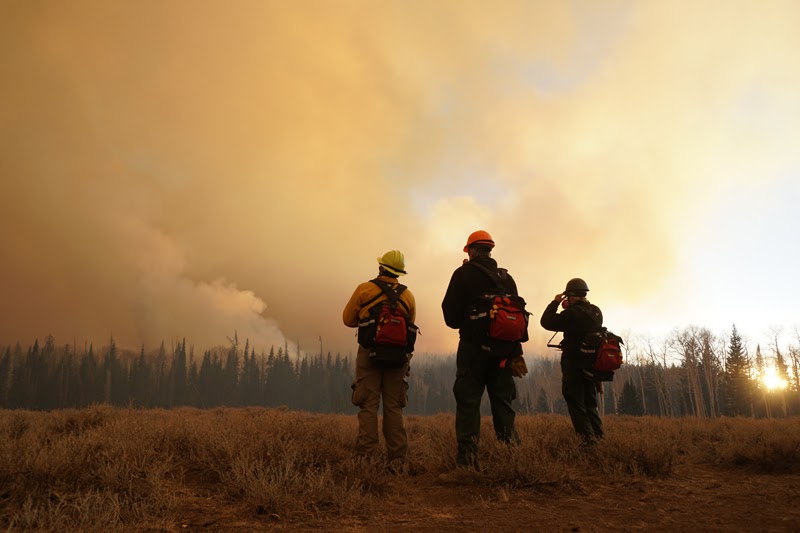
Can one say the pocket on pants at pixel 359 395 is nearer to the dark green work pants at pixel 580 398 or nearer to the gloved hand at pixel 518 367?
the gloved hand at pixel 518 367

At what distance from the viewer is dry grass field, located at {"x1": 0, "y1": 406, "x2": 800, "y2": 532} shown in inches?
130

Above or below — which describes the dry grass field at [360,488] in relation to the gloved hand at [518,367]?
below

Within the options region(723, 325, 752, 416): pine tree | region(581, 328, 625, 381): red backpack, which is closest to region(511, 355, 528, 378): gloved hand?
region(581, 328, 625, 381): red backpack

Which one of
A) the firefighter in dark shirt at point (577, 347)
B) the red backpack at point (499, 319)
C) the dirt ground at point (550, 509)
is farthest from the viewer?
the firefighter in dark shirt at point (577, 347)

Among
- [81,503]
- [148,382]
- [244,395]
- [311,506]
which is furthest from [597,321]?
[148,382]

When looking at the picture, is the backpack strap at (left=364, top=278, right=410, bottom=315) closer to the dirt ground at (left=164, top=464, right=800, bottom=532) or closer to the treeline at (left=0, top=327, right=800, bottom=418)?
the dirt ground at (left=164, top=464, right=800, bottom=532)

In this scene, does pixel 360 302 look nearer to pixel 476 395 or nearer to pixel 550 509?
pixel 476 395

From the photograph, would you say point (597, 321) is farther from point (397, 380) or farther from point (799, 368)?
point (799, 368)

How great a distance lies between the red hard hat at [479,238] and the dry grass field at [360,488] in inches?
96.6

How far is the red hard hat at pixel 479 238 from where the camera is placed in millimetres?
5500

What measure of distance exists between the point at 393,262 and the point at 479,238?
126cm

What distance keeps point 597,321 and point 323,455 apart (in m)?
4.42

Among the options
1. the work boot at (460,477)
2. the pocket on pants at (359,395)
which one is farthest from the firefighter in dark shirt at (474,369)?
the pocket on pants at (359,395)

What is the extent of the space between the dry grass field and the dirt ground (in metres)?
0.01
